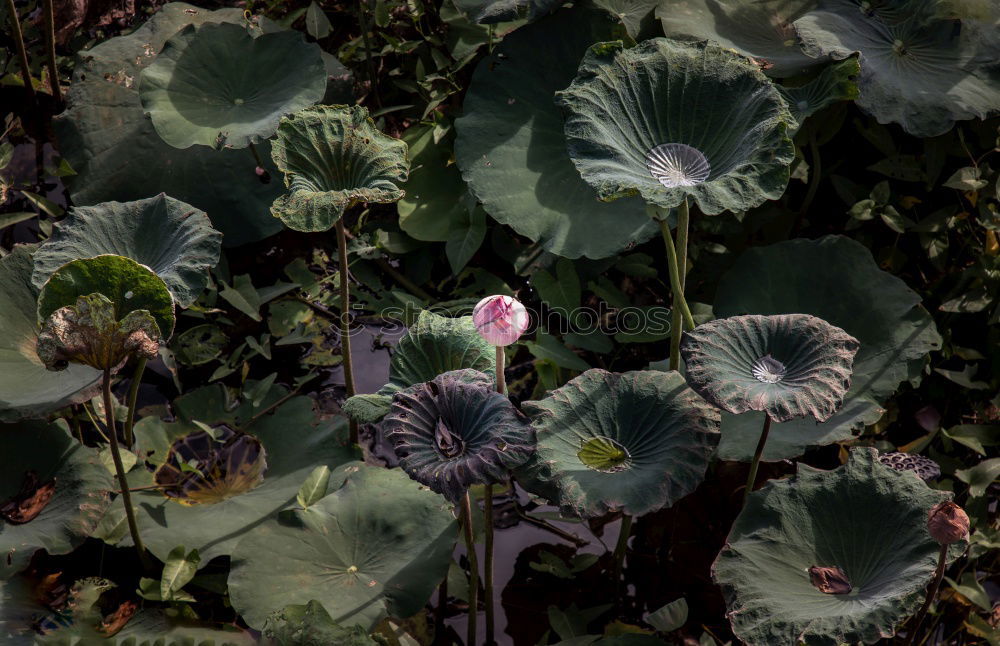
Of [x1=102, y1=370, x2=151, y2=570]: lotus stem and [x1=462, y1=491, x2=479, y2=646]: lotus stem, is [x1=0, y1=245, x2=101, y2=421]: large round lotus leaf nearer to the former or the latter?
[x1=102, y1=370, x2=151, y2=570]: lotus stem

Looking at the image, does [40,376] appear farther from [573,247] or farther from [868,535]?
[868,535]

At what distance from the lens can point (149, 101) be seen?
9.86 feet

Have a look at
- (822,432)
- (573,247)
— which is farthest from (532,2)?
(822,432)

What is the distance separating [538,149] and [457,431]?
4.44ft

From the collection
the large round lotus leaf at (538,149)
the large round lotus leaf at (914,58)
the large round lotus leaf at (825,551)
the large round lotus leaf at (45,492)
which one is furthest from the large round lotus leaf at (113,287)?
the large round lotus leaf at (914,58)

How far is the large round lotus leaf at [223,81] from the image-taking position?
9.70ft

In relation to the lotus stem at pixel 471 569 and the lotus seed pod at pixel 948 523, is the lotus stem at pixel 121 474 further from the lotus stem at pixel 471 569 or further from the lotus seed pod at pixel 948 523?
the lotus seed pod at pixel 948 523

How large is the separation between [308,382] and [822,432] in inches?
61.2

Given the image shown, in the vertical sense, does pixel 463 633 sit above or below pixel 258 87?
below

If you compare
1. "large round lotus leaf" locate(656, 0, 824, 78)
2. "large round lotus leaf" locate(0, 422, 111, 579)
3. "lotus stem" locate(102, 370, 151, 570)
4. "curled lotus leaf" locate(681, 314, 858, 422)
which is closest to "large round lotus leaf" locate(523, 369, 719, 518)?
"curled lotus leaf" locate(681, 314, 858, 422)

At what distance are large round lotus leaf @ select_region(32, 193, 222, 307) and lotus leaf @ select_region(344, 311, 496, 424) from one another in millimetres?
550

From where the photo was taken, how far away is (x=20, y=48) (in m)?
3.41

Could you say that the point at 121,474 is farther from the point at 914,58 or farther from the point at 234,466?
the point at 914,58

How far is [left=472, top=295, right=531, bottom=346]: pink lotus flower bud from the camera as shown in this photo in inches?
78.7
